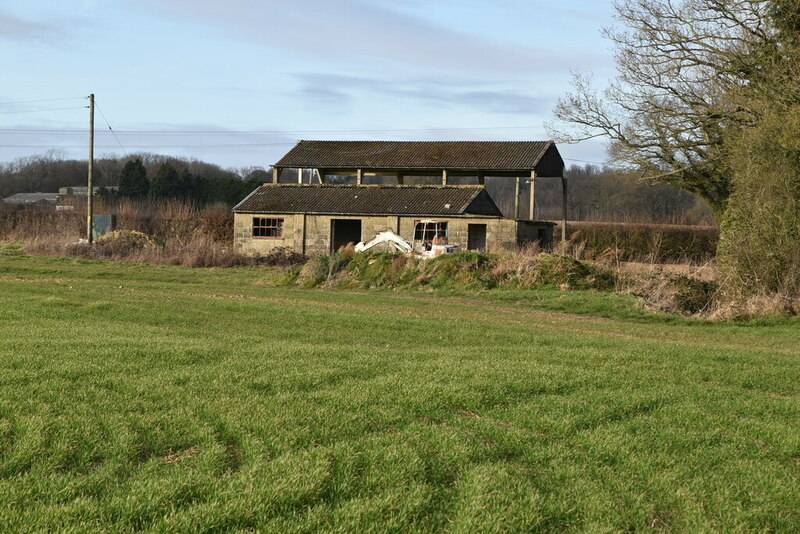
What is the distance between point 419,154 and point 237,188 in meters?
45.0

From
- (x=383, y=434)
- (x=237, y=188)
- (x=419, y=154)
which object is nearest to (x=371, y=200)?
(x=419, y=154)

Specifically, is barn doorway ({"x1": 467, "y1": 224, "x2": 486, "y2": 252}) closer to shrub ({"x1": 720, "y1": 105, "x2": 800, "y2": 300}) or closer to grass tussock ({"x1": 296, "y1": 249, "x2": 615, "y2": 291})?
grass tussock ({"x1": 296, "y1": 249, "x2": 615, "y2": 291})

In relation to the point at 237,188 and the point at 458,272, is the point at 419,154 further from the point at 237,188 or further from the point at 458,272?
the point at 237,188

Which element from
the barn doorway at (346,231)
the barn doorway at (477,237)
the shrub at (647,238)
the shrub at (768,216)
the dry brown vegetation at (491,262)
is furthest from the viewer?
the shrub at (647,238)

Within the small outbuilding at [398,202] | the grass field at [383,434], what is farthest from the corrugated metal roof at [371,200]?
the grass field at [383,434]

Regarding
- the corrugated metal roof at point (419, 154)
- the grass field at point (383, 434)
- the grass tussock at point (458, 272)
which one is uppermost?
the corrugated metal roof at point (419, 154)

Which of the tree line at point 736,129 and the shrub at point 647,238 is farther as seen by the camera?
the shrub at point 647,238

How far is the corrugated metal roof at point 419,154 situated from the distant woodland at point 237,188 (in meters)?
14.8

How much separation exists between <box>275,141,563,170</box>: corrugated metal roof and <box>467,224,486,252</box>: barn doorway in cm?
315

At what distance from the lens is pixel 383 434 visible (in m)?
6.77

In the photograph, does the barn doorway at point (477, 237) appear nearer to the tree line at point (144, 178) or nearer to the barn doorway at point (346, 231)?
the barn doorway at point (346, 231)

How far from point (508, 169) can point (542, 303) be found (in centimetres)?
1885

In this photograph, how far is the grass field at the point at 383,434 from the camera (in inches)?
209

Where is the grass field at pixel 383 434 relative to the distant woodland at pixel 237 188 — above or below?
below
